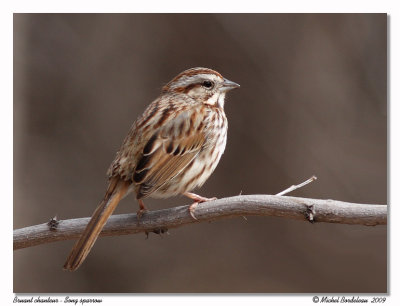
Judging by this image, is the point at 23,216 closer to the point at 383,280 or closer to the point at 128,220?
the point at 128,220

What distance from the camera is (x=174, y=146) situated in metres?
5.28

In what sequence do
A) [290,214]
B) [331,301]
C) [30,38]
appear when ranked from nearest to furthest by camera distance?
1. [290,214]
2. [331,301]
3. [30,38]

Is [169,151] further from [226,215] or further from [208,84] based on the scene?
[226,215]

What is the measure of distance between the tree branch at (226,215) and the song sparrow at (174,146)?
131mm

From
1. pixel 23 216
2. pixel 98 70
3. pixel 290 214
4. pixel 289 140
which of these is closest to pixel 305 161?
pixel 289 140

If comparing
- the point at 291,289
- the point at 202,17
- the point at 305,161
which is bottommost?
the point at 291,289

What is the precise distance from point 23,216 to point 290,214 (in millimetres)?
4827

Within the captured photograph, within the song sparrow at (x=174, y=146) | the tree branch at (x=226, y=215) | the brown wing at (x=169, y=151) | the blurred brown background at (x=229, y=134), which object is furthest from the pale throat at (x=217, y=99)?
the blurred brown background at (x=229, y=134)

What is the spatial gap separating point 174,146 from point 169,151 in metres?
0.07

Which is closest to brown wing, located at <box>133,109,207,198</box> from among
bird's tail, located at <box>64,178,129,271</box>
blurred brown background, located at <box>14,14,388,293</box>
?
bird's tail, located at <box>64,178,129,271</box>

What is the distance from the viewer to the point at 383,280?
6461mm

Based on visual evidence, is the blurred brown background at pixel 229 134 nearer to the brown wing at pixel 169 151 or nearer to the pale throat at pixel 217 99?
the pale throat at pixel 217 99

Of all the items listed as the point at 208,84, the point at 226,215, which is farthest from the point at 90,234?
the point at 208,84

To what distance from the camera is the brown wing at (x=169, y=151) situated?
A: 16.5ft
